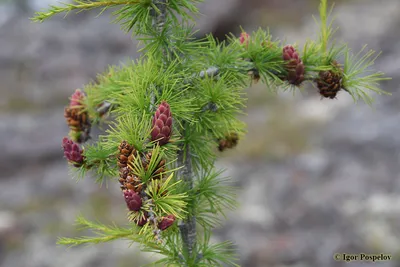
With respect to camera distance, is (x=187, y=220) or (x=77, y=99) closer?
A: (x=187, y=220)

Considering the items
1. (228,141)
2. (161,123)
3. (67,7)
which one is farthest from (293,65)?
(67,7)

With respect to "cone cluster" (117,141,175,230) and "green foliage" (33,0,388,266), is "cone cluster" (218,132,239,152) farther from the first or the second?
"cone cluster" (117,141,175,230)

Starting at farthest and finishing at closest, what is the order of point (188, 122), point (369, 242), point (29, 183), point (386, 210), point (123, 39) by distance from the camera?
point (123, 39), point (29, 183), point (386, 210), point (369, 242), point (188, 122)

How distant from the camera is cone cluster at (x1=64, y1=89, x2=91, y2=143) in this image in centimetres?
99

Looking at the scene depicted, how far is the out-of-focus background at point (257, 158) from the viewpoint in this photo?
2.96 m

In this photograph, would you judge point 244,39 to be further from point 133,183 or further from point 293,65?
point 133,183

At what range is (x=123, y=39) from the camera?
4.98 meters

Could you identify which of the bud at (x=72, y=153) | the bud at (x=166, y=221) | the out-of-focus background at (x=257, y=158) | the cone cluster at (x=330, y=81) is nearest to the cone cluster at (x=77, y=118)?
the bud at (x=72, y=153)

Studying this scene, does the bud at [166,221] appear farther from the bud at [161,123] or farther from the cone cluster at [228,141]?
→ the cone cluster at [228,141]

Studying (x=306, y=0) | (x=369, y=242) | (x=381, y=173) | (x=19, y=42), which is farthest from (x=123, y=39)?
(x=369, y=242)

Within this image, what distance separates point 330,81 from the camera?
0.89m

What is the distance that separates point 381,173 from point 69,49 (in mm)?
3631

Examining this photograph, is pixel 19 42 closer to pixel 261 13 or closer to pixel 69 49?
pixel 69 49

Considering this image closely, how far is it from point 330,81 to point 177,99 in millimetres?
328
